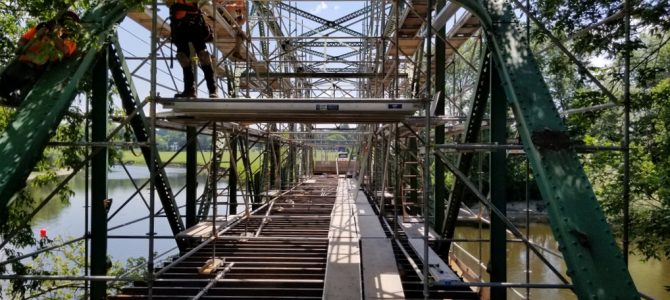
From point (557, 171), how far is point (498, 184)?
113cm

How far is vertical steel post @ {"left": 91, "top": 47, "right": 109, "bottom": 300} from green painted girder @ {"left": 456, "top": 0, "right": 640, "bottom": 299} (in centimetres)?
398

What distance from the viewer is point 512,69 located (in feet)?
13.8

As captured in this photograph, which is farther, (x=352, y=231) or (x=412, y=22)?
(x=412, y=22)

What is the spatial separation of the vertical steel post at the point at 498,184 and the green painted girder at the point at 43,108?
3.90 m

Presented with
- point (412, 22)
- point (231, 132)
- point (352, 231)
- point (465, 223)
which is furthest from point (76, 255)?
point (465, 223)

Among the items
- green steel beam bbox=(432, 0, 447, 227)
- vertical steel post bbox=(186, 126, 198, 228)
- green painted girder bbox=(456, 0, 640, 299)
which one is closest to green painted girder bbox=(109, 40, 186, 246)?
vertical steel post bbox=(186, 126, 198, 228)

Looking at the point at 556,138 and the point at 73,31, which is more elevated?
the point at 73,31

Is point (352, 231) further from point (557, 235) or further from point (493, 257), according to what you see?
point (557, 235)

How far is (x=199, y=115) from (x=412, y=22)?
520 centimetres

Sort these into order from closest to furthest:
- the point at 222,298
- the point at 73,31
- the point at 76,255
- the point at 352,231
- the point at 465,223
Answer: the point at 73,31 < the point at 222,298 < the point at 352,231 < the point at 76,255 < the point at 465,223

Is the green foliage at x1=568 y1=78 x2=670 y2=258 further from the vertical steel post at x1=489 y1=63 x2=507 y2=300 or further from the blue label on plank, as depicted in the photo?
the blue label on plank

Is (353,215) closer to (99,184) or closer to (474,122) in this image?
(474,122)

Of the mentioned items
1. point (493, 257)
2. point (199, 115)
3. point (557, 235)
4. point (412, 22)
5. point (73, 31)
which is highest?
point (412, 22)

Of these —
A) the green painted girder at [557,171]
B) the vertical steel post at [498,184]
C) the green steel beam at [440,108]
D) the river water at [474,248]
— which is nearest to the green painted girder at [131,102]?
the vertical steel post at [498,184]
